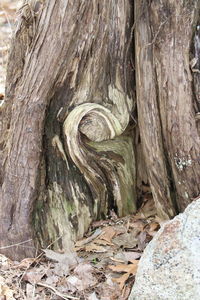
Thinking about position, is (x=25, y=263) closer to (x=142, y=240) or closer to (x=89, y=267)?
(x=89, y=267)

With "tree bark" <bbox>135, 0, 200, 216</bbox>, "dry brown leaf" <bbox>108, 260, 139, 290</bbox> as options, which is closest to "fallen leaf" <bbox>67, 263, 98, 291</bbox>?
"dry brown leaf" <bbox>108, 260, 139, 290</bbox>

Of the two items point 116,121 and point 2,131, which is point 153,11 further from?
point 2,131

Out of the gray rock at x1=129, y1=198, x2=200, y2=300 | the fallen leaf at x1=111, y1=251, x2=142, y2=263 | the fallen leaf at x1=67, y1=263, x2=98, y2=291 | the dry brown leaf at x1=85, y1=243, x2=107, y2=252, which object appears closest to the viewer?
→ the gray rock at x1=129, y1=198, x2=200, y2=300

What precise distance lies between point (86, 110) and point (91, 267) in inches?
40.6

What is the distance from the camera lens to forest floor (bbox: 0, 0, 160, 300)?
9.12ft

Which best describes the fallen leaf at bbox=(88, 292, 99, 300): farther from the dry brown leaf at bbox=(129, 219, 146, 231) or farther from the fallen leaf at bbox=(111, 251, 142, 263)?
the dry brown leaf at bbox=(129, 219, 146, 231)

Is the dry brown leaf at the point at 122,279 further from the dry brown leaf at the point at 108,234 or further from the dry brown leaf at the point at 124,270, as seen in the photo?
the dry brown leaf at the point at 108,234

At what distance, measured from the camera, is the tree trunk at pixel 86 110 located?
109 inches

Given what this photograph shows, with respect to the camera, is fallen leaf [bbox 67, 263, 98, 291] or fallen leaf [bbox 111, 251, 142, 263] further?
fallen leaf [bbox 111, 251, 142, 263]

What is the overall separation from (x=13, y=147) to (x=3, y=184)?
0.92 feet

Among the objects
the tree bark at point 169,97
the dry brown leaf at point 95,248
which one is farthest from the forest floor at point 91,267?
the tree bark at point 169,97

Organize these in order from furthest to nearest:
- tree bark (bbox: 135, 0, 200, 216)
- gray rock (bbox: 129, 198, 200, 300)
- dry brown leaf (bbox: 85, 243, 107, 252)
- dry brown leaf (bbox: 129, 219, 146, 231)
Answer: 1. dry brown leaf (bbox: 129, 219, 146, 231)
2. dry brown leaf (bbox: 85, 243, 107, 252)
3. tree bark (bbox: 135, 0, 200, 216)
4. gray rock (bbox: 129, 198, 200, 300)

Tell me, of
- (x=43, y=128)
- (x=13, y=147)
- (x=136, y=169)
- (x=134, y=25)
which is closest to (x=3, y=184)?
(x=13, y=147)

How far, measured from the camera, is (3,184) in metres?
3.06
